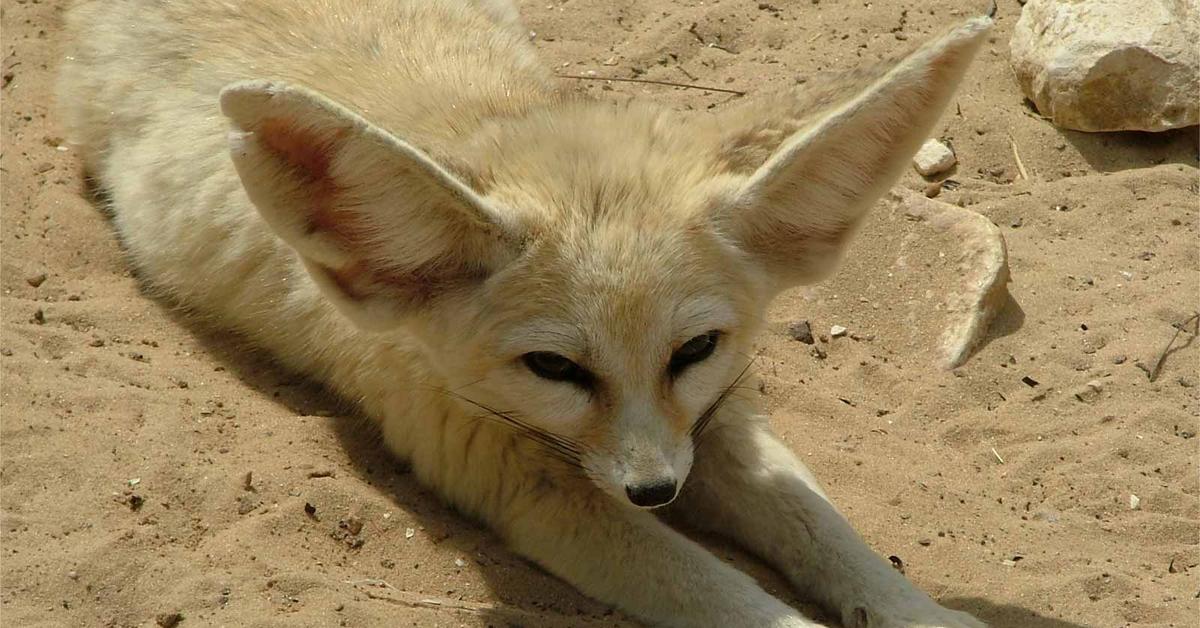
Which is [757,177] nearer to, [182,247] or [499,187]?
[499,187]

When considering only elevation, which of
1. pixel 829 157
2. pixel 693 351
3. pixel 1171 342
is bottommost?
pixel 1171 342

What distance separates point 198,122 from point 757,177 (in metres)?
2.49

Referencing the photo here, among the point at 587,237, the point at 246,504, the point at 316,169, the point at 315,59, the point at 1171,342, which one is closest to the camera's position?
the point at 316,169

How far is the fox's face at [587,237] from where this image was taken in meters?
3.82

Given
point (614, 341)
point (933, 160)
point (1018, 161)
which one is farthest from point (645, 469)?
point (1018, 161)

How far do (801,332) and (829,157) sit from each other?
1978 mm

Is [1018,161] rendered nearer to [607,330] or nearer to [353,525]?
[607,330]

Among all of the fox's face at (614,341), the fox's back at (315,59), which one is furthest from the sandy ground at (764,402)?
the fox's face at (614,341)

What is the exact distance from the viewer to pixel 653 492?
384 centimetres

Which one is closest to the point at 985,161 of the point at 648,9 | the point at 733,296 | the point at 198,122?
the point at 648,9

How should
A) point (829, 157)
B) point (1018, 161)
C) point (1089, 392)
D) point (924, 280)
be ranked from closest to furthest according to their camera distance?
point (829, 157) < point (1089, 392) < point (924, 280) < point (1018, 161)

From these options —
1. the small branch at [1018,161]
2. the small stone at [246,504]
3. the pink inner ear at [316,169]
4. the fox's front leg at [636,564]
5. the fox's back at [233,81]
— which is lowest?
the small branch at [1018,161]

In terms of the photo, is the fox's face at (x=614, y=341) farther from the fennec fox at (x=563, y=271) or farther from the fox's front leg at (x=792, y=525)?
the fox's front leg at (x=792, y=525)

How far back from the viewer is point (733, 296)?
414 centimetres
